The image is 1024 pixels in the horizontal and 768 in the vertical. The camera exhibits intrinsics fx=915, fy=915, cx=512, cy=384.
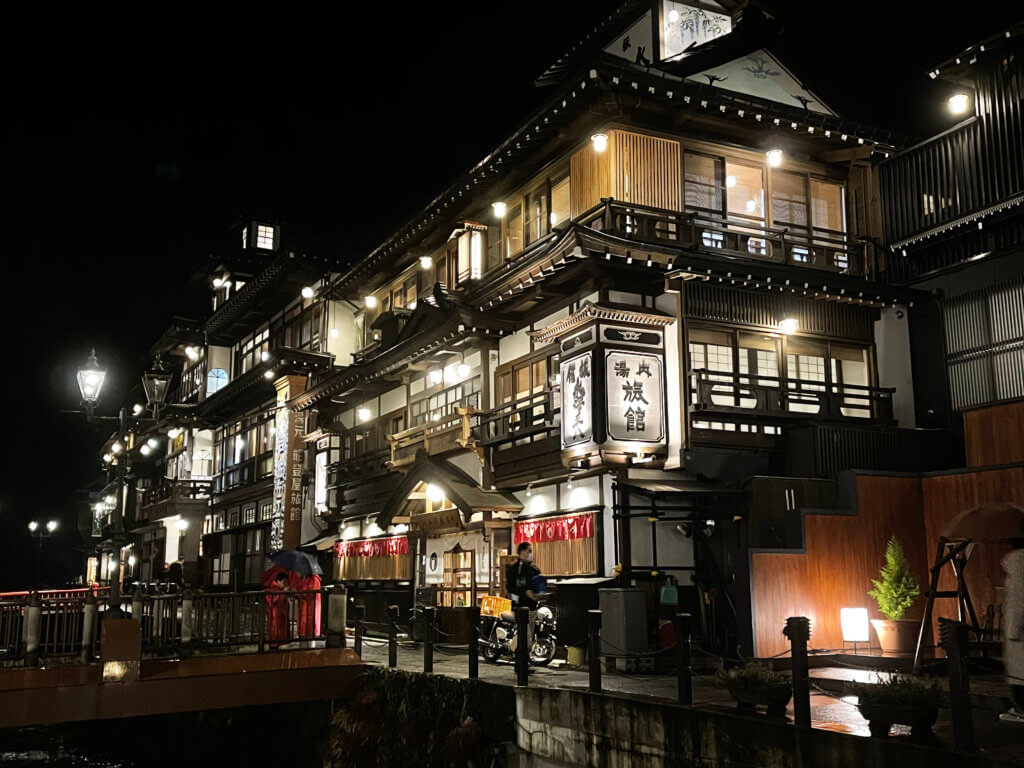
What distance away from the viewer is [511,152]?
23.7m

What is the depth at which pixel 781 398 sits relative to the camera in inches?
830

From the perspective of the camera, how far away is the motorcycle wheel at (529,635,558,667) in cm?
1788

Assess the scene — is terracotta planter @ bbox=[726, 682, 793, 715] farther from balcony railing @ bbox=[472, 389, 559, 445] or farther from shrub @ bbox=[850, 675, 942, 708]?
balcony railing @ bbox=[472, 389, 559, 445]

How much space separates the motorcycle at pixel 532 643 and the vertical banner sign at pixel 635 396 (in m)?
3.95

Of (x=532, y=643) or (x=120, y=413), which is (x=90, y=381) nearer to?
(x=120, y=413)

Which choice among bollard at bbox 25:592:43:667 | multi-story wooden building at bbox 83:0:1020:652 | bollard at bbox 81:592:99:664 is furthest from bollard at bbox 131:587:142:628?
multi-story wooden building at bbox 83:0:1020:652

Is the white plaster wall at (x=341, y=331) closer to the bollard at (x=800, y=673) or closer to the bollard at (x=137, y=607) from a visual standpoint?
the bollard at (x=137, y=607)

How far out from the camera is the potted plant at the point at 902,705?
9.10m

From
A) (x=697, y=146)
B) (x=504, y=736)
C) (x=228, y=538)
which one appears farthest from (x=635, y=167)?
(x=228, y=538)

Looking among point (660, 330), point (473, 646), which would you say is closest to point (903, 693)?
point (473, 646)

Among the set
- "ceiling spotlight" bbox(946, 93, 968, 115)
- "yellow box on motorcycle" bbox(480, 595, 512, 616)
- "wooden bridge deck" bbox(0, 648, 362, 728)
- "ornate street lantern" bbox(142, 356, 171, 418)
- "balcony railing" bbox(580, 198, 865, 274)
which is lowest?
"wooden bridge deck" bbox(0, 648, 362, 728)

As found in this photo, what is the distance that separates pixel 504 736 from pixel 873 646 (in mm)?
7643

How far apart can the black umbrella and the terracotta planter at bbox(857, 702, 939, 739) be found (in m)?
15.3

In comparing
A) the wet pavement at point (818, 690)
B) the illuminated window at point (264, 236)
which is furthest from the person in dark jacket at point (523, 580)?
the illuminated window at point (264, 236)
